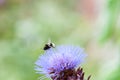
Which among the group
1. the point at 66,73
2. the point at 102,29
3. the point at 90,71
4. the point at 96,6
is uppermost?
the point at 96,6

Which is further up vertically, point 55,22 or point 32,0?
point 32,0

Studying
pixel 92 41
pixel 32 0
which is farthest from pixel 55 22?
pixel 32 0

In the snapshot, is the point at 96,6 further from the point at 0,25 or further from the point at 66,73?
the point at 66,73

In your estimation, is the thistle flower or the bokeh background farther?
the bokeh background

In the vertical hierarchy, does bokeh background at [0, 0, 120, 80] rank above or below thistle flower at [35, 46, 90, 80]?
above

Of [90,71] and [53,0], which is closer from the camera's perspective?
[90,71]
